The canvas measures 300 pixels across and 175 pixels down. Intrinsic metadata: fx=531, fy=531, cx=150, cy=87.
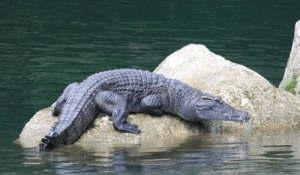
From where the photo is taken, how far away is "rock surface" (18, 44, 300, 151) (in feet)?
26.4

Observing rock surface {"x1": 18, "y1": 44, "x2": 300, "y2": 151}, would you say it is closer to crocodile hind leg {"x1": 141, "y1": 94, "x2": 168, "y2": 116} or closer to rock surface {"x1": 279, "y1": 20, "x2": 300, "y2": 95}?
crocodile hind leg {"x1": 141, "y1": 94, "x2": 168, "y2": 116}

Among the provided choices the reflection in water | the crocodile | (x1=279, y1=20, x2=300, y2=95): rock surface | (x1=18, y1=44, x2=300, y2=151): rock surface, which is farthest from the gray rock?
(x1=279, y1=20, x2=300, y2=95): rock surface

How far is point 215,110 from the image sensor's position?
27.8 feet

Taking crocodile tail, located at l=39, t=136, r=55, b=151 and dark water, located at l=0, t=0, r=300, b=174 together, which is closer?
dark water, located at l=0, t=0, r=300, b=174

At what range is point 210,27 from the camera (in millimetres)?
20719

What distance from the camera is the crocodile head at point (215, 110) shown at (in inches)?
328

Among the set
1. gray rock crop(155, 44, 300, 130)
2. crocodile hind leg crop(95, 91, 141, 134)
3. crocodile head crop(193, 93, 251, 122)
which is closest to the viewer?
crocodile hind leg crop(95, 91, 141, 134)

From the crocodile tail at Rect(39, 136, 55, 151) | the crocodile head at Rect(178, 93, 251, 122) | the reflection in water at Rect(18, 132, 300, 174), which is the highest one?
the crocodile head at Rect(178, 93, 251, 122)

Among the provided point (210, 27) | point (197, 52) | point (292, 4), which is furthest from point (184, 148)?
point (292, 4)

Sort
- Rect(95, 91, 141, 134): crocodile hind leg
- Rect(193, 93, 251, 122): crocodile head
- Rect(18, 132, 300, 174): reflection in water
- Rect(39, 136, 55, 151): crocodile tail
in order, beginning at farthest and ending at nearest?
Rect(193, 93, 251, 122): crocodile head < Rect(95, 91, 141, 134): crocodile hind leg < Rect(39, 136, 55, 151): crocodile tail < Rect(18, 132, 300, 174): reflection in water

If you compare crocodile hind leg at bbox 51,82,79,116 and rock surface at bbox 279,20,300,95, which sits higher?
rock surface at bbox 279,20,300,95

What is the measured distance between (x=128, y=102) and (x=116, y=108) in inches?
18.4

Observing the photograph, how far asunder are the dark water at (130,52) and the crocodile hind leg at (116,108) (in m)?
0.62

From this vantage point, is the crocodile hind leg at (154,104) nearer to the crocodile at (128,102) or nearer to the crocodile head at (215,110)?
the crocodile at (128,102)
